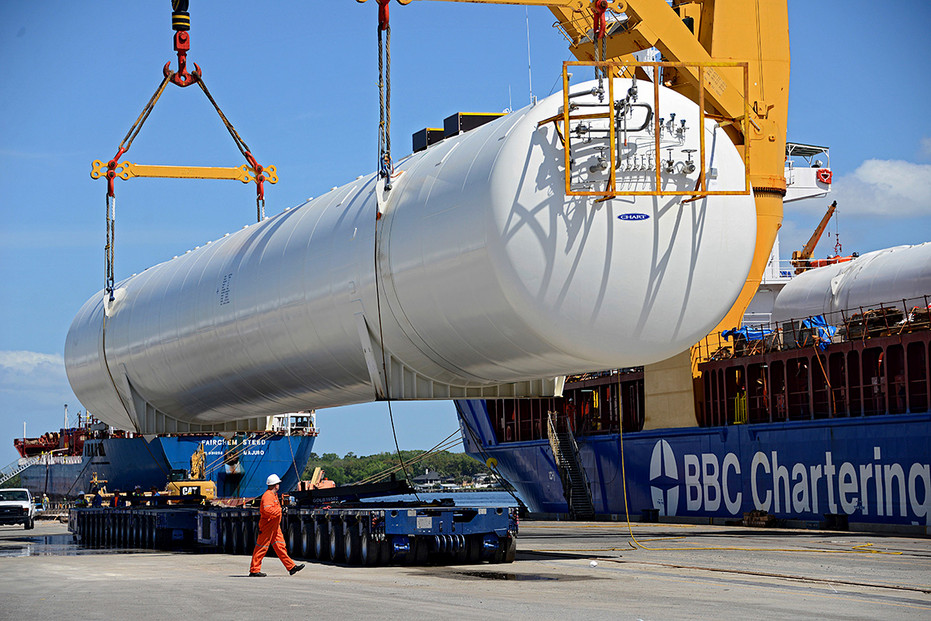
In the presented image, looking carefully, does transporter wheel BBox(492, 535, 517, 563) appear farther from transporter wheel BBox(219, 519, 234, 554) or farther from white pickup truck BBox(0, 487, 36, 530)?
white pickup truck BBox(0, 487, 36, 530)

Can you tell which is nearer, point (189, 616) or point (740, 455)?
point (189, 616)

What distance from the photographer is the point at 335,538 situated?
1666 centimetres

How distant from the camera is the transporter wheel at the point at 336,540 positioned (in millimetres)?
16531

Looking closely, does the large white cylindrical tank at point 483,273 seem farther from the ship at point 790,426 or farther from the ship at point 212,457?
the ship at point 212,457

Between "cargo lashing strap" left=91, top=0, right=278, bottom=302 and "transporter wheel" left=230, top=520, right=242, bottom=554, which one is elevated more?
"cargo lashing strap" left=91, top=0, right=278, bottom=302

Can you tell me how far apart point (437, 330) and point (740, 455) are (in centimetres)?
1422

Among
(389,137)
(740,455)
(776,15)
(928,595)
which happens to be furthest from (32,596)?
(776,15)

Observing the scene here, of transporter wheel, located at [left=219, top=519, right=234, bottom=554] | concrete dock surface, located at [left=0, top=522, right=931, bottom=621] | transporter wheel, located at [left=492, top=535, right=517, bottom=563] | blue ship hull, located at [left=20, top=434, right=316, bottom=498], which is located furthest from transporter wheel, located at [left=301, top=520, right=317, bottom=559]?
blue ship hull, located at [left=20, top=434, right=316, bottom=498]

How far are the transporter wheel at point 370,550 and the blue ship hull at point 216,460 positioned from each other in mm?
28035

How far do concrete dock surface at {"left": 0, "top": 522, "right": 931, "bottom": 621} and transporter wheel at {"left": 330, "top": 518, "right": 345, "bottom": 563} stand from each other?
88 centimetres

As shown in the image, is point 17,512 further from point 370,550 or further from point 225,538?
point 370,550

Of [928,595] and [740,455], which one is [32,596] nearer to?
[928,595]

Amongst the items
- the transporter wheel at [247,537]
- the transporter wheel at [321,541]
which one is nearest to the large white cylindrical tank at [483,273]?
the transporter wheel at [321,541]

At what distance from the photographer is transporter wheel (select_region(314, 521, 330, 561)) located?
17.0 m
